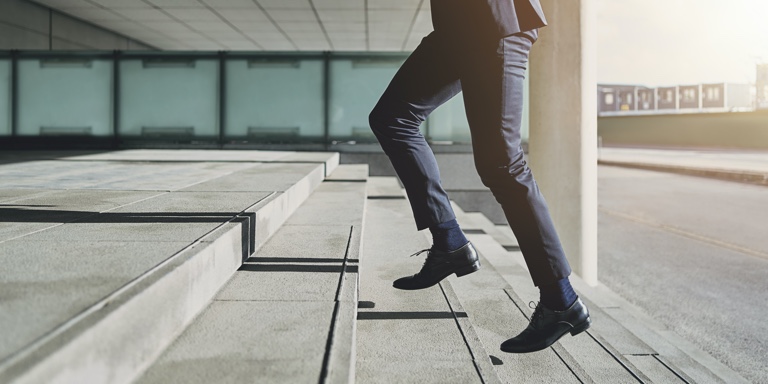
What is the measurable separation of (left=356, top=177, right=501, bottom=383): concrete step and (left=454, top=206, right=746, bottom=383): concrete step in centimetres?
48

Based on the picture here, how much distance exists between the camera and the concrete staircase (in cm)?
125

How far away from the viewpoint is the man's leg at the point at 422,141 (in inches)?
82.4

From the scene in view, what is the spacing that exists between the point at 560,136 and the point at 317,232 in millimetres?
4973

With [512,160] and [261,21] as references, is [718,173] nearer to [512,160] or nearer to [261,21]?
[261,21]

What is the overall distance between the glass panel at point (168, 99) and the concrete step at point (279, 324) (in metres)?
7.37

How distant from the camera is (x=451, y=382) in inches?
66.4

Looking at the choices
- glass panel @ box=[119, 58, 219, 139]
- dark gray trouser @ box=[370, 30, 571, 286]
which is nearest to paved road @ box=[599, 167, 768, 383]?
dark gray trouser @ box=[370, 30, 571, 286]

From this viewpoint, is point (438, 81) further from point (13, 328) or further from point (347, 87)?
point (347, 87)

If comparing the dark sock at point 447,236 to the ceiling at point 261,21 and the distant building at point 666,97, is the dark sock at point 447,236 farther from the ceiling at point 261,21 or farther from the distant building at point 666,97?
the distant building at point 666,97

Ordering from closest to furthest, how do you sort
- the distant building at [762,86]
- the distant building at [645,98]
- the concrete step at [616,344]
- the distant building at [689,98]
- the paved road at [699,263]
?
the concrete step at [616,344] → the paved road at [699,263] → the distant building at [762,86] → the distant building at [689,98] → the distant building at [645,98]

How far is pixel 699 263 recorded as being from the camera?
30.5 ft

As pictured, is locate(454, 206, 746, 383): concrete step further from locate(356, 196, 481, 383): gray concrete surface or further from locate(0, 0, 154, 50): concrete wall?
locate(0, 0, 154, 50): concrete wall

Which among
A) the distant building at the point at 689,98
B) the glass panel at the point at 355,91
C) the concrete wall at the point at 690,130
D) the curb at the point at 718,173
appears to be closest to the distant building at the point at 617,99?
the distant building at the point at 689,98

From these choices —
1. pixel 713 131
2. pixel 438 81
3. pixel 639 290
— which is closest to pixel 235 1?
pixel 639 290
